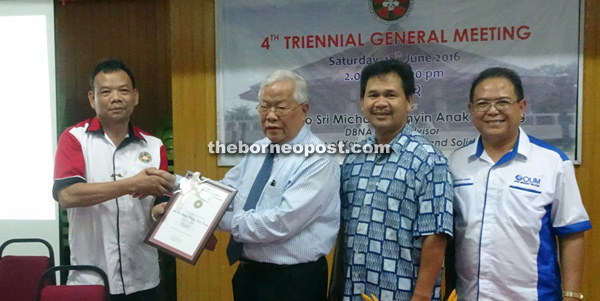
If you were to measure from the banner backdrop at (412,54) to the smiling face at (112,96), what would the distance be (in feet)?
2.61

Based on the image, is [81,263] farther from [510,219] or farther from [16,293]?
[510,219]

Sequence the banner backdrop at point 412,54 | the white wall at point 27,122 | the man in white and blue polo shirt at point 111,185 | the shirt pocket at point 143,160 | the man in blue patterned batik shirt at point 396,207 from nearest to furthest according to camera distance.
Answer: the man in blue patterned batik shirt at point 396,207
the man in white and blue polo shirt at point 111,185
the shirt pocket at point 143,160
the white wall at point 27,122
the banner backdrop at point 412,54

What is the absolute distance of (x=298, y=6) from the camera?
260 cm

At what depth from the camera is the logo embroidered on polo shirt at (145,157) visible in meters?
2.00

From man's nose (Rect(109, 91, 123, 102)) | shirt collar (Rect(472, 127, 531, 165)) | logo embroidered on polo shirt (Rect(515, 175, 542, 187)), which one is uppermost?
man's nose (Rect(109, 91, 123, 102))

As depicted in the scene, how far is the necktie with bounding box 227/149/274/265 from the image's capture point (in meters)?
1.71

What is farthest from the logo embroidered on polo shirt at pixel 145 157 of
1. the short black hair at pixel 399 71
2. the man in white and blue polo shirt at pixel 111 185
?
the short black hair at pixel 399 71

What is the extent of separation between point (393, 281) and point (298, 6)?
1.72 m

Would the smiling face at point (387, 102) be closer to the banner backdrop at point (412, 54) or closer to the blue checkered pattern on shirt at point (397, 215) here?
the blue checkered pattern on shirt at point (397, 215)

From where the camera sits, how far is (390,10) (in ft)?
8.32

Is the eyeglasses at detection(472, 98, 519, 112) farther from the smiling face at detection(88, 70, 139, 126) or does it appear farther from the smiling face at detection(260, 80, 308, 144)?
the smiling face at detection(88, 70, 139, 126)

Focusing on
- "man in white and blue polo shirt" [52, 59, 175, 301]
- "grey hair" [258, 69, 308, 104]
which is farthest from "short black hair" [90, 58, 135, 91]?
"grey hair" [258, 69, 308, 104]

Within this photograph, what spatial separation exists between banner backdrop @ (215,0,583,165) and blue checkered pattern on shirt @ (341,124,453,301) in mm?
1009

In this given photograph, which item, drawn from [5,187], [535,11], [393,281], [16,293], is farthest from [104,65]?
[535,11]
